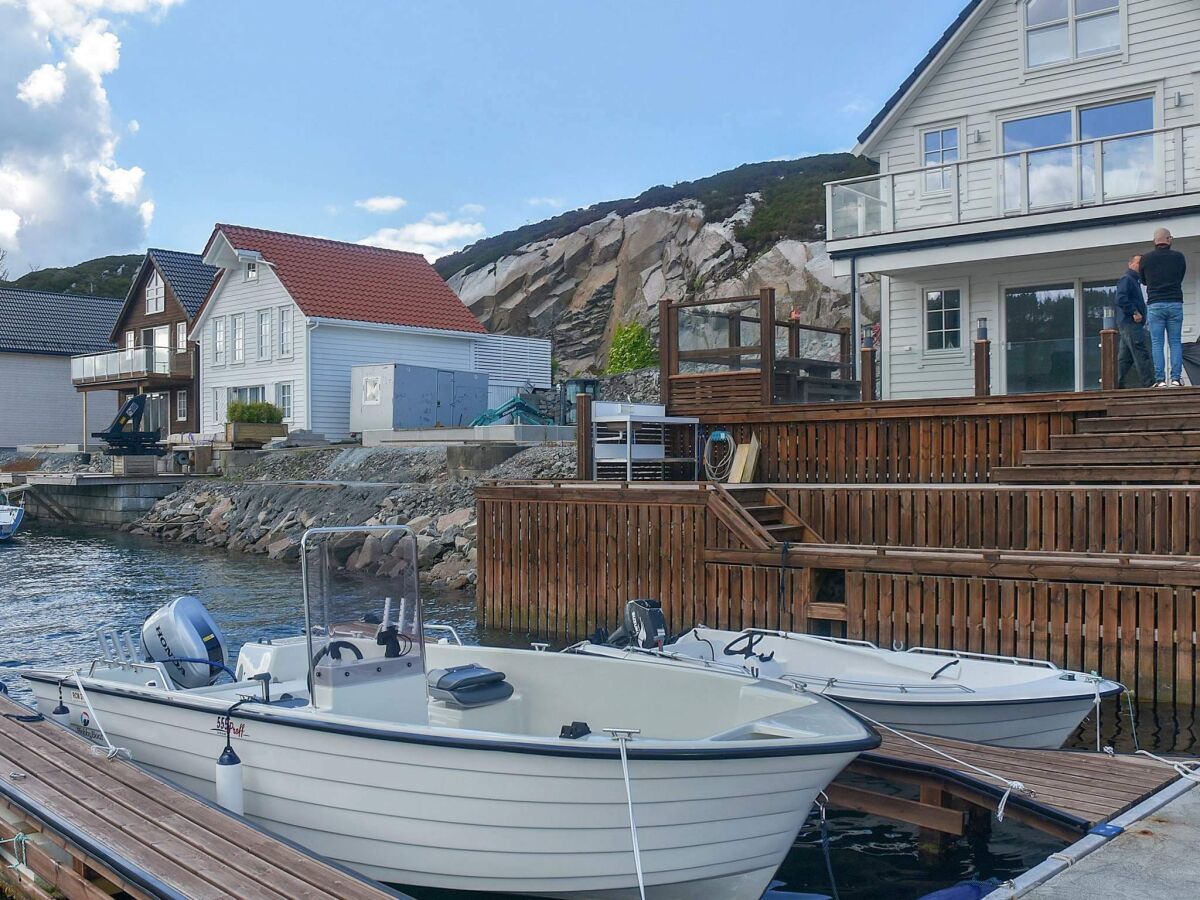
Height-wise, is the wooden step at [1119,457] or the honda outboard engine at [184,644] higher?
the wooden step at [1119,457]

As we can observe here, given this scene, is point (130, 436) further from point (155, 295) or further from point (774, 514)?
point (774, 514)

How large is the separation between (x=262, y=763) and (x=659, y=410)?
11.3 meters

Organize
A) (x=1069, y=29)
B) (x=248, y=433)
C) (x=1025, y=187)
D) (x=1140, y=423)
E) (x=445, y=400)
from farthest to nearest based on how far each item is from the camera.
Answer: (x=248, y=433)
(x=445, y=400)
(x=1069, y=29)
(x=1025, y=187)
(x=1140, y=423)

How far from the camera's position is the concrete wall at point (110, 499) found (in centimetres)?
3503

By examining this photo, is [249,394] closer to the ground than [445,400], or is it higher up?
higher up

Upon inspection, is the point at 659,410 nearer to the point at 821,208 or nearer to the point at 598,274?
the point at 821,208

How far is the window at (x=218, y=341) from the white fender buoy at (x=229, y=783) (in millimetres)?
35504

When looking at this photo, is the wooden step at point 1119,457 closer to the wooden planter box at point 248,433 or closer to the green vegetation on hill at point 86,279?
the wooden planter box at point 248,433

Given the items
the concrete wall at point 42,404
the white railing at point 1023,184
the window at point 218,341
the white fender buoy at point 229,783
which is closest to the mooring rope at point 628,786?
the white fender buoy at point 229,783

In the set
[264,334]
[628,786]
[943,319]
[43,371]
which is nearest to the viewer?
[628,786]

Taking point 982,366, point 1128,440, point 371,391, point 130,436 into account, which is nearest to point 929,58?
point 982,366

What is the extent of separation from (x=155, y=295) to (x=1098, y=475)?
1609 inches

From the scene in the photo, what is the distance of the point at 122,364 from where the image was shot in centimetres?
4256

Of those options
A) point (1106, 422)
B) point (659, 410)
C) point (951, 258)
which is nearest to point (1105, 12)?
point (951, 258)
